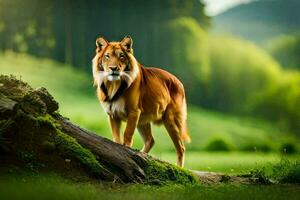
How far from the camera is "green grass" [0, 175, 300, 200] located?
7239 mm

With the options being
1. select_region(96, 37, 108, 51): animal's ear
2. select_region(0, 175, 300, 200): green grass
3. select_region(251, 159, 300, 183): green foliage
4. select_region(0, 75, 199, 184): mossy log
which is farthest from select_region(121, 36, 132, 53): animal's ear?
select_region(251, 159, 300, 183): green foliage

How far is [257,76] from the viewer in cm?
5153

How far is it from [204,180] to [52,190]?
3.20m

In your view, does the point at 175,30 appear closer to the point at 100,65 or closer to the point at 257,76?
the point at 257,76

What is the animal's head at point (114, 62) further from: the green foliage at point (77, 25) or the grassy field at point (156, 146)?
the green foliage at point (77, 25)

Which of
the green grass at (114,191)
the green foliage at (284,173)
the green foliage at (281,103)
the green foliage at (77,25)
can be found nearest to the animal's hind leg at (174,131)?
the green foliage at (284,173)

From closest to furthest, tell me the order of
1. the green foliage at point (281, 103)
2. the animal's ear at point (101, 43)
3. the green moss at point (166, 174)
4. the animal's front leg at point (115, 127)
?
the green moss at point (166, 174)
the animal's ear at point (101, 43)
the animal's front leg at point (115, 127)
the green foliage at point (281, 103)

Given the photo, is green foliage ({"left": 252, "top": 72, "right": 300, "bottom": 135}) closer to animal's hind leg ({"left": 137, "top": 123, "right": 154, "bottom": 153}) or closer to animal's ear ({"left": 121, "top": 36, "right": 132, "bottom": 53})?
animal's hind leg ({"left": 137, "top": 123, "right": 154, "bottom": 153})

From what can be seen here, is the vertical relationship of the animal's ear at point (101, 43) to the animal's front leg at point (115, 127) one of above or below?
above

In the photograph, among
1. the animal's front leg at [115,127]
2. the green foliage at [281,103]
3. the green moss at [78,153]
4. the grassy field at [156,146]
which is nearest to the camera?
the grassy field at [156,146]

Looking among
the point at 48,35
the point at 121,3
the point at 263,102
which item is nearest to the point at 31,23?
the point at 48,35

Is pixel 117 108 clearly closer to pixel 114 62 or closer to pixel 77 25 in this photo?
pixel 114 62

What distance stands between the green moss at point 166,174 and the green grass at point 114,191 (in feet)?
1.15

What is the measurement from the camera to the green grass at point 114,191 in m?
7.24
